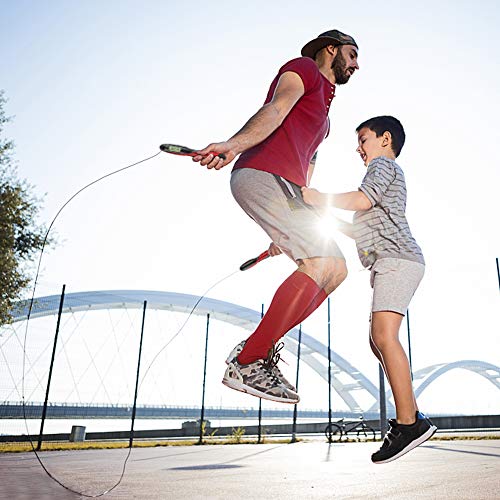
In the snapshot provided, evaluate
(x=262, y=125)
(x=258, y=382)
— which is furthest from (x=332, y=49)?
(x=258, y=382)

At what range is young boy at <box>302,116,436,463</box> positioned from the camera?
265cm

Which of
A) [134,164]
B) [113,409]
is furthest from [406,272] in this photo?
[113,409]

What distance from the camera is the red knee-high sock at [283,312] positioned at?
2658mm

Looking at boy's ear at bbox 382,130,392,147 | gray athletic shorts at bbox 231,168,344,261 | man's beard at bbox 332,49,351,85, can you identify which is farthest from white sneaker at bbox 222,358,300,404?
man's beard at bbox 332,49,351,85

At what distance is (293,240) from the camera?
2645mm

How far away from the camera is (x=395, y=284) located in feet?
8.87

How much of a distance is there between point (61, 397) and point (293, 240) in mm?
16559

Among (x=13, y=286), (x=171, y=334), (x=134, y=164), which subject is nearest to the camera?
(x=134, y=164)

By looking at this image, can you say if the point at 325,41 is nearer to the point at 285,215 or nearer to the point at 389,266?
the point at 285,215

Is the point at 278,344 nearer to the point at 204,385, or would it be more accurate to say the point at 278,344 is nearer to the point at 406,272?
the point at 406,272

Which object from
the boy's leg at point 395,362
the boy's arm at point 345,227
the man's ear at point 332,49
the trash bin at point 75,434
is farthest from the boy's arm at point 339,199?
the trash bin at point 75,434

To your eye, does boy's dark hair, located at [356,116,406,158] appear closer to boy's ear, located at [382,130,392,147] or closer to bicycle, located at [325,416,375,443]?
boy's ear, located at [382,130,392,147]

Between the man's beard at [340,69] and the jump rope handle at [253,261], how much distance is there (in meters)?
1.07

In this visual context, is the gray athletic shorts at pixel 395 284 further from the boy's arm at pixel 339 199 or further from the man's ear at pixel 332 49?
the man's ear at pixel 332 49
